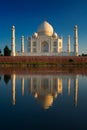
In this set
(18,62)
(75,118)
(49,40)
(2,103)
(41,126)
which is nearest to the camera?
(41,126)

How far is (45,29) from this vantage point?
37688 mm

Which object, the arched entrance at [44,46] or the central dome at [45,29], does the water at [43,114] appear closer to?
the central dome at [45,29]

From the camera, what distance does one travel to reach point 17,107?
4.83 metres

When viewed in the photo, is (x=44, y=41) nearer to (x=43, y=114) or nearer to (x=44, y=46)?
(x=44, y=46)

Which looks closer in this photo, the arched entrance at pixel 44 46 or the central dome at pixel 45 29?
the central dome at pixel 45 29

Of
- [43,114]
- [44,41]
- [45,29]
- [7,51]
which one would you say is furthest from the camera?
[44,41]

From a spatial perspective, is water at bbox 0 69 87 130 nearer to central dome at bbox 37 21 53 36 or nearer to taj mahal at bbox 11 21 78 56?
taj mahal at bbox 11 21 78 56

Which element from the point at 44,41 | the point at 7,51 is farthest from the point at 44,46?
the point at 7,51

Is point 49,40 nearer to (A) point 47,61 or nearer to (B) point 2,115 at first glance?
(A) point 47,61

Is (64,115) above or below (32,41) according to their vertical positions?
below

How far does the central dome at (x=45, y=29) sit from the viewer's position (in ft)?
123

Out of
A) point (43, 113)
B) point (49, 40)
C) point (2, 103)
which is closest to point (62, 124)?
point (43, 113)

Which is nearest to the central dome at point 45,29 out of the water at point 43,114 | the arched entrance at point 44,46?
the arched entrance at point 44,46

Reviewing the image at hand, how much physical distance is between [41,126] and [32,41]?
34681mm
